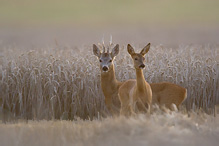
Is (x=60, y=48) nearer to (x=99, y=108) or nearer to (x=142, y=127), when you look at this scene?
(x=99, y=108)

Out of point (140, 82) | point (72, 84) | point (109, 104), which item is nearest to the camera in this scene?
point (140, 82)

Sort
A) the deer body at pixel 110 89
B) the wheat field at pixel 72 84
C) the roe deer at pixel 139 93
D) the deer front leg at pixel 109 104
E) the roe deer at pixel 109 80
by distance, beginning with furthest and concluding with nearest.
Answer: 1. the wheat field at pixel 72 84
2. the deer body at pixel 110 89
3. the deer front leg at pixel 109 104
4. the roe deer at pixel 109 80
5. the roe deer at pixel 139 93

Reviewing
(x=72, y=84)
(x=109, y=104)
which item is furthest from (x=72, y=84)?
(x=109, y=104)

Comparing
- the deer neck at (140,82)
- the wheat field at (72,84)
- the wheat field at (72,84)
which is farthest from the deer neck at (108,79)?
the deer neck at (140,82)

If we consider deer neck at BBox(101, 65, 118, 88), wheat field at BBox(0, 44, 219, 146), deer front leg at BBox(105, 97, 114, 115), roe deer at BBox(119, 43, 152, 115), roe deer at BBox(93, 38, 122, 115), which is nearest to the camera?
roe deer at BBox(119, 43, 152, 115)

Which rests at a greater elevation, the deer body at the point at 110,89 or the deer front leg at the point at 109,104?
the deer body at the point at 110,89

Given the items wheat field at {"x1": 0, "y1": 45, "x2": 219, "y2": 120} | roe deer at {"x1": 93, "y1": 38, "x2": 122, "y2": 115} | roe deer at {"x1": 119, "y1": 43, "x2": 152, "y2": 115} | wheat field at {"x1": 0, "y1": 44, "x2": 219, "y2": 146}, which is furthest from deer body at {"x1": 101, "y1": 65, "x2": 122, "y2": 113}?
wheat field at {"x1": 0, "y1": 45, "x2": 219, "y2": 120}

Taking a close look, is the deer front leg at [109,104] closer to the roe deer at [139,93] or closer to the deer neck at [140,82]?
the roe deer at [139,93]

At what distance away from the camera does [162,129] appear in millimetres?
5070

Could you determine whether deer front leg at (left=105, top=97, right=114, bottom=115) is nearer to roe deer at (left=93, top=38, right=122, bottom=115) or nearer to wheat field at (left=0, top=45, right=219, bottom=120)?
roe deer at (left=93, top=38, right=122, bottom=115)

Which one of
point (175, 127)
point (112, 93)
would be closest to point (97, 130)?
point (175, 127)

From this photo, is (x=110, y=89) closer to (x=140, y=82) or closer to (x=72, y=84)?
(x=140, y=82)

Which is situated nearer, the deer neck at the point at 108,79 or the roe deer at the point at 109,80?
the roe deer at the point at 109,80

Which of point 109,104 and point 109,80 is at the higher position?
point 109,80
